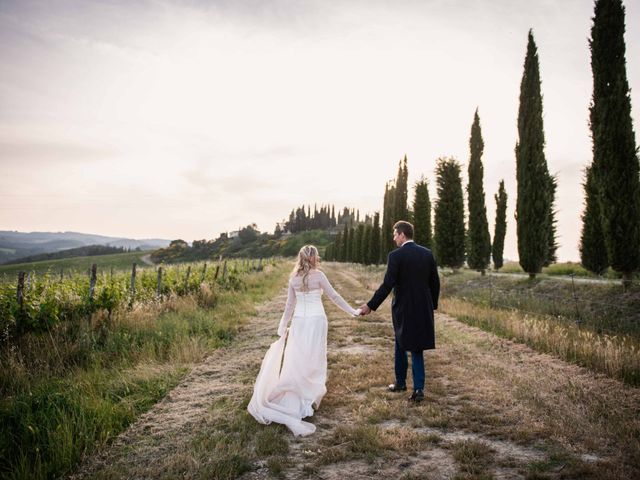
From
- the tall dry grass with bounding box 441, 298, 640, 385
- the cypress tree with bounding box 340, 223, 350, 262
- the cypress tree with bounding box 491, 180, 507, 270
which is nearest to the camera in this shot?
the tall dry grass with bounding box 441, 298, 640, 385

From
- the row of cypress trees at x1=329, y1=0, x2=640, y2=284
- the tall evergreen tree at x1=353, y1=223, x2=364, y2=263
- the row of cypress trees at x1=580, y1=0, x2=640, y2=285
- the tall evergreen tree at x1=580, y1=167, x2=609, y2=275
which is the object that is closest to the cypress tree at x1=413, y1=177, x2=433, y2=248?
the row of cypress trees at x1=329, y1=0, x2=640, y2=284

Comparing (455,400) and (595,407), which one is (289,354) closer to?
(455,400)

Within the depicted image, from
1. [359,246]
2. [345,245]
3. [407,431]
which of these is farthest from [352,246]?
[407,431]

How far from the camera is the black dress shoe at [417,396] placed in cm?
512

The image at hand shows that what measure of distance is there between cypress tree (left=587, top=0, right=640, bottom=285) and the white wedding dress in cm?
1177

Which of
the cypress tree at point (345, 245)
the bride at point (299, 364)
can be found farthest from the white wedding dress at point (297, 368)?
the cypress tree at point (345, 245)

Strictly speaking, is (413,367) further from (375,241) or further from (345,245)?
(345,245)

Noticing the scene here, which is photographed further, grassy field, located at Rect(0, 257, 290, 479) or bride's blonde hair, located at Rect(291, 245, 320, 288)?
bride's blonde hair, located at Rect(291, 245, 320, 288)

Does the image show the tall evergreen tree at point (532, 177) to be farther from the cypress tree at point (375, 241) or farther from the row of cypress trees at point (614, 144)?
the cypress tree at point (375, 241)

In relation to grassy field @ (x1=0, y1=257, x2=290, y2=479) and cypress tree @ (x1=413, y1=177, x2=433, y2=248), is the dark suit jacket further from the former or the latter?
cypress tree @ (x1=413, y1=177, x2=433, y2=248)

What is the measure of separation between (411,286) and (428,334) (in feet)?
2.38

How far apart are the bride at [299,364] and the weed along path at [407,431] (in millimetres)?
219

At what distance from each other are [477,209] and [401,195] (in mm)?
10057

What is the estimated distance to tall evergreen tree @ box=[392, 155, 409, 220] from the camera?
3309 cm
